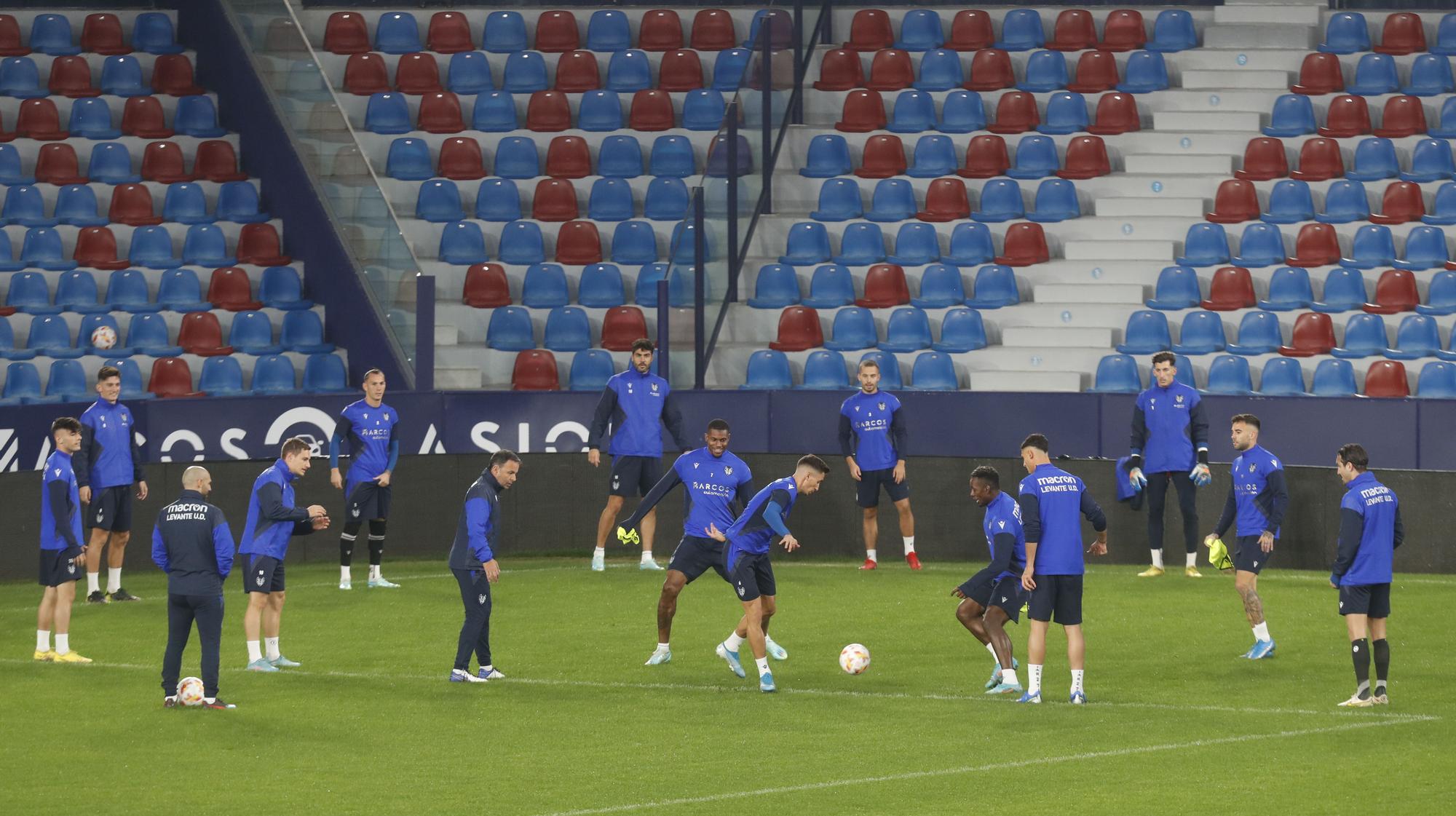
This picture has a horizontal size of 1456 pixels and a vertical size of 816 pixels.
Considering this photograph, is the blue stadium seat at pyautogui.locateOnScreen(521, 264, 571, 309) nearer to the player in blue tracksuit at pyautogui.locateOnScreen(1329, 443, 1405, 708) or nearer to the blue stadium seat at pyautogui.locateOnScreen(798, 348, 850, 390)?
the blue stadium seat at pyautogui.locateOnScreen(798, 348, 850, 390)

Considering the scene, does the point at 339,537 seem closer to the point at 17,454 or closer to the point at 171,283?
the point at 17,454

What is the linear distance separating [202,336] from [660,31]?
28.5 ft

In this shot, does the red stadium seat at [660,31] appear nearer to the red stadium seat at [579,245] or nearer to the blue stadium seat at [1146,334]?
the red stadium seat at [579,245]

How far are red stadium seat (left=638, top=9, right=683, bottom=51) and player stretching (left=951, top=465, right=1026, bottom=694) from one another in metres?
16.3

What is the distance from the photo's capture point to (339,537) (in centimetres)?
2244

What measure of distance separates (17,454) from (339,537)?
3.66 metres

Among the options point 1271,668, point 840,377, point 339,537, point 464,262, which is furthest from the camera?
point 464,262

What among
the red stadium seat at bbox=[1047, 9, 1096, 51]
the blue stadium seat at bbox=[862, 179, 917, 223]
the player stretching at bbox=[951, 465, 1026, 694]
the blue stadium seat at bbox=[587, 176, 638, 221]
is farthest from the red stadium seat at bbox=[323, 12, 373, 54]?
the player stretching at bbox=[951, 465, 1026, 694]

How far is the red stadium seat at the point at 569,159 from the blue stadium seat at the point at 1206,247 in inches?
334

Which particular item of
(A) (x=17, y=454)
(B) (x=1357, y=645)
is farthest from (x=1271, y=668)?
(A) (x=17, y=454)

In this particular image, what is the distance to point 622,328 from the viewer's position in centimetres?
2597

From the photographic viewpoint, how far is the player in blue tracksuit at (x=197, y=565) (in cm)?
1391

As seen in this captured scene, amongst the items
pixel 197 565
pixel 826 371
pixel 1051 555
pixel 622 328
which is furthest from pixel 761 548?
pixel 622 328

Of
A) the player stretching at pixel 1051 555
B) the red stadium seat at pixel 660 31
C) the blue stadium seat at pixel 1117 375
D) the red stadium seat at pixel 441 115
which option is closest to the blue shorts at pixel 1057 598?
the player stretching at pixel 1051 555
